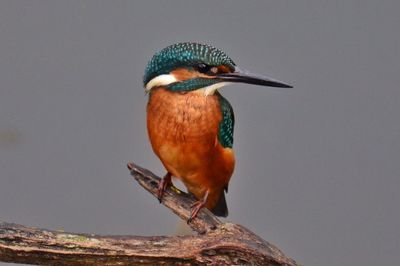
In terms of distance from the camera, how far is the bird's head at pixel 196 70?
6.40 feet

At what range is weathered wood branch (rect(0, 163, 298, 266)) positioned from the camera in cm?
182

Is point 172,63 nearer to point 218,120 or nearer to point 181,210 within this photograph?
point 218,120

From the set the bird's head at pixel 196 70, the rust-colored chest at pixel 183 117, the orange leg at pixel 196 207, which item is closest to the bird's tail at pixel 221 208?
the orange leg at pixel 196 207

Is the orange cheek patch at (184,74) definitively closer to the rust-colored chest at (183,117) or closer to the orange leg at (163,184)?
the rust-colored chest at (183,117)

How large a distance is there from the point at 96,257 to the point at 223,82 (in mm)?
624

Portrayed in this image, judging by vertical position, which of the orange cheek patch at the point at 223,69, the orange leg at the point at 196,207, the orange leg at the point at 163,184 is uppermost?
the orange cheek patch at the point at 223,69

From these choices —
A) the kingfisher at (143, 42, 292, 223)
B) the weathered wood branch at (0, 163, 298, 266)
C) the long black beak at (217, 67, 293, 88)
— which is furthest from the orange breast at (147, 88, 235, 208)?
the weathered wood branch at (0, 163, 298, 266)

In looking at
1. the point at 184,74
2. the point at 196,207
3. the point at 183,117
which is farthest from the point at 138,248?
the point at 184,74

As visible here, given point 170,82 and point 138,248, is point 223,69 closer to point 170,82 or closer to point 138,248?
point 170,82

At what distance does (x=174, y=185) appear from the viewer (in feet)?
7.34

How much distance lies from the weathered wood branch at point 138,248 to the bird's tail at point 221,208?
40cm

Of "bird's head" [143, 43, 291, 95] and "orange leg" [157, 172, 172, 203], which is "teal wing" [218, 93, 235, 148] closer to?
"bird's head" [143, 43, 291, 95]

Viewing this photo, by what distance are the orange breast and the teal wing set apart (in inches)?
0.7

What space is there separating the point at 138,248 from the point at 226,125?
1.58ft
